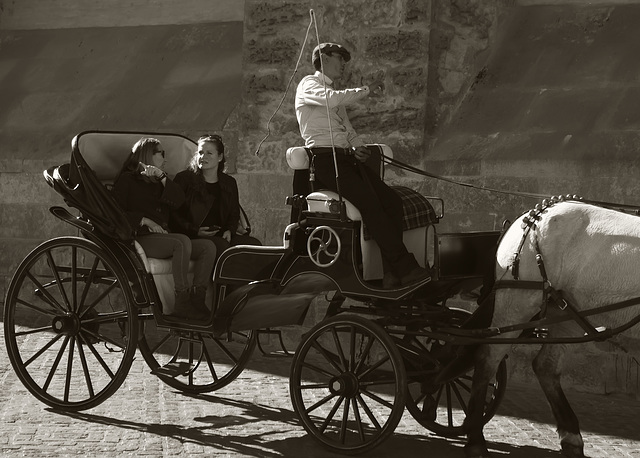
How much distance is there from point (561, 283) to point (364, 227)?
1.05 m

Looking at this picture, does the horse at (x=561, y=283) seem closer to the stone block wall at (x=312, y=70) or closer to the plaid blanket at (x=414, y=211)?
the plaid blanket at (x=414, y=211)

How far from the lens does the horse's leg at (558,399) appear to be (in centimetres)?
594

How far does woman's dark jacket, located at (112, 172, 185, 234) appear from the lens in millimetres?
6910

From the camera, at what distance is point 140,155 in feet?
23.0

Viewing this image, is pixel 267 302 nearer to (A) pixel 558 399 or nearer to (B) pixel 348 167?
(B) pixel 348 167

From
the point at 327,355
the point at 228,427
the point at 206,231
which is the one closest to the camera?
the point at 327,355

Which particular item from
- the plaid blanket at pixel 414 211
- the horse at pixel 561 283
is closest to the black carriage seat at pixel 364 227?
the plaid blanket at pixel 414 211

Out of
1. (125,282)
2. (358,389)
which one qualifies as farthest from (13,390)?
(358,389)

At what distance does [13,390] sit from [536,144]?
418cm

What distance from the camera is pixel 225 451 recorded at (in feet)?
19.5

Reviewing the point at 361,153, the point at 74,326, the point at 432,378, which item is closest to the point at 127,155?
the point at 74,326

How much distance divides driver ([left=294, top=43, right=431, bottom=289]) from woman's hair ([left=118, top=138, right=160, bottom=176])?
1095mm

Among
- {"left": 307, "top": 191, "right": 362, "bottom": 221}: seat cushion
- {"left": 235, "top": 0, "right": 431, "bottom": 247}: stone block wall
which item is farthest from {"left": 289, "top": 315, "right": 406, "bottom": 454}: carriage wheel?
{"left": 235, "top": 0, "right": 431, "bottom": 247}: stone block wall

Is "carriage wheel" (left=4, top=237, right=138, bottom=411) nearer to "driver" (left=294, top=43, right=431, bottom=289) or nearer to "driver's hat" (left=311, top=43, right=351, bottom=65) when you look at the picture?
"driver" (left=294, top=43, right=431, bottom=289)
